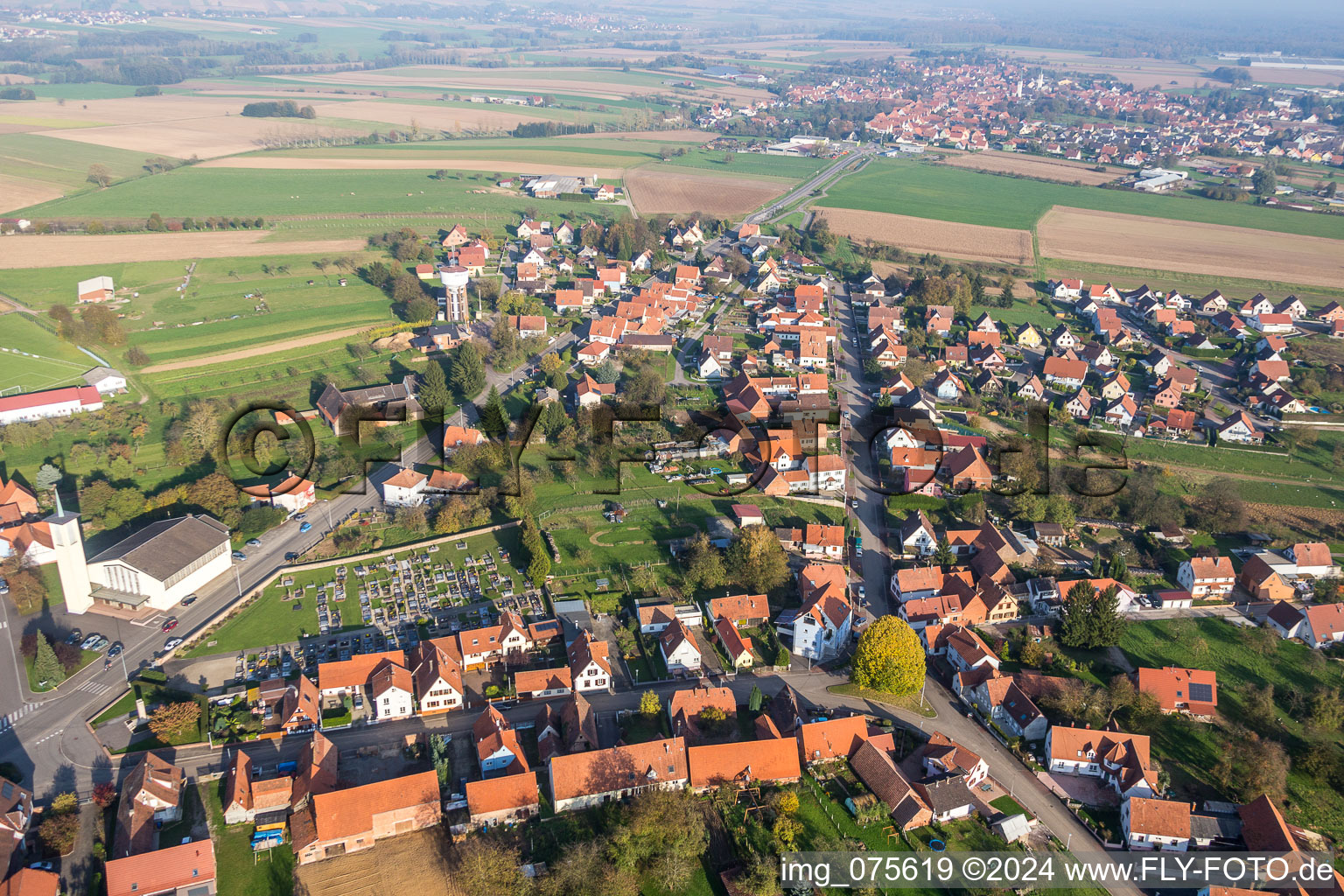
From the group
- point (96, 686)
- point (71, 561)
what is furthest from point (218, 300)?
point (96, 686)

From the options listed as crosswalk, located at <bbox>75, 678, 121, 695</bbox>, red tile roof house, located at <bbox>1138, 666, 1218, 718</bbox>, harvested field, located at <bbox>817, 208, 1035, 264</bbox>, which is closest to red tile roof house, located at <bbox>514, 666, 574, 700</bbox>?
crosswalk, located at <bbox>75, 678, 121, 695</bbox>

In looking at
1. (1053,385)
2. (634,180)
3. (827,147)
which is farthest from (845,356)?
(827,147)

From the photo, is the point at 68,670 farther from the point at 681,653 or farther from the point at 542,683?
the point at 681,653

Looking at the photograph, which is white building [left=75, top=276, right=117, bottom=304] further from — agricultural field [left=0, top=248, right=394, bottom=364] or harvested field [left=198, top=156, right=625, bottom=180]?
harvested field [left=198, top=156, right=625, bottom=180]

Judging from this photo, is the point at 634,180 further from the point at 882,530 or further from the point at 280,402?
the point at 882,530

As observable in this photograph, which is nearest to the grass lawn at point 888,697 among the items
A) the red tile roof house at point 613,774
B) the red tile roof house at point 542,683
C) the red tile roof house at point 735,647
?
the red tile roof house at point 735,647

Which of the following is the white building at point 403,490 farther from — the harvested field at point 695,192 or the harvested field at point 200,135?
the harvested field at point 200,135
